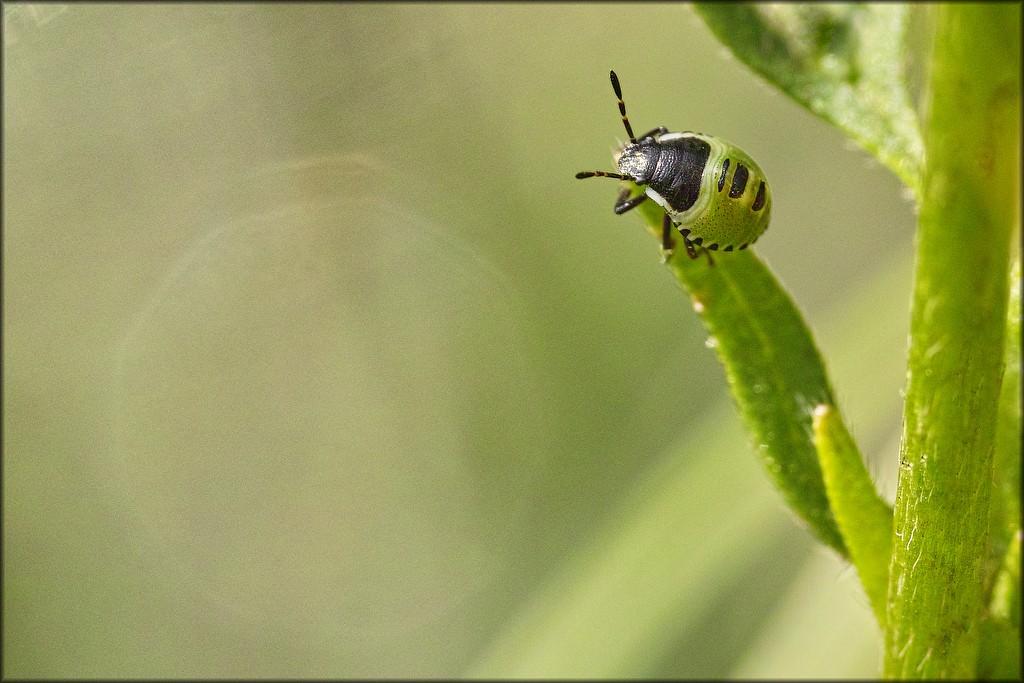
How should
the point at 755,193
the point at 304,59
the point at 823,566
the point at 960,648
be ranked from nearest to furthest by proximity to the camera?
1. the point at 960,648
2. the point at 755,193
3. the point at 823,566
4. the point at 304,59

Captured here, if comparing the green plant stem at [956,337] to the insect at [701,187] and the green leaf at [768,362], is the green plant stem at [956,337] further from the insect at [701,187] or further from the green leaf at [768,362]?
the insect at [701,187]

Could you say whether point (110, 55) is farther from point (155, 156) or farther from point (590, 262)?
point (590, 262)

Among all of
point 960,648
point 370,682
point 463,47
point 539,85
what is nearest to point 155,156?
point 463,47

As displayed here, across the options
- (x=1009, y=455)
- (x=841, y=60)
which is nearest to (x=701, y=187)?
(x=841, y=60)

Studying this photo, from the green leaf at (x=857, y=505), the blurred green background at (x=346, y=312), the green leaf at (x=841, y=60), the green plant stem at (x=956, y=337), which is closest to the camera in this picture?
the green plant stem at (x=956, y=337)

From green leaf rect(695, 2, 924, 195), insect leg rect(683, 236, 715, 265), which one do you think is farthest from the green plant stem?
green leaf rect(695, 2, 924, 195)

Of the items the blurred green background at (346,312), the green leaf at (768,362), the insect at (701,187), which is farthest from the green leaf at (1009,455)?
the blurred green background at (346,312)
